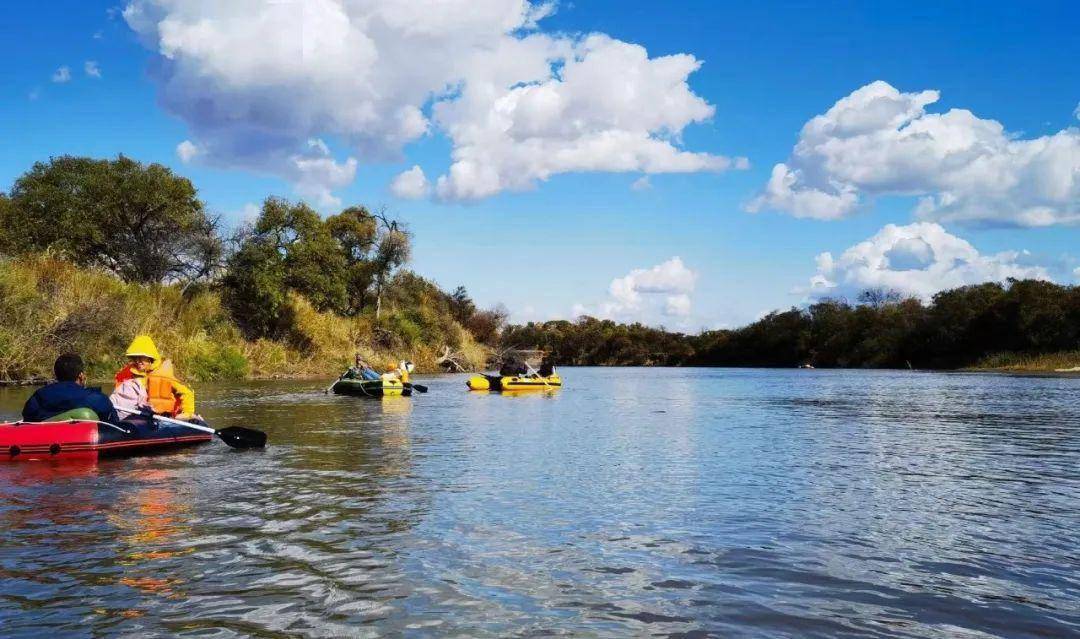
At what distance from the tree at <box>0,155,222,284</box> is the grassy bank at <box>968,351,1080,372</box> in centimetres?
5610

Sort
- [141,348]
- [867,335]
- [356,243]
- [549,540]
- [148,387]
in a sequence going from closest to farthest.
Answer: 1. [549,540]
2. [141,348]
3. [148,387]
4. [356,243]
5. [867,335]

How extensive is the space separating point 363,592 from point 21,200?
46.7m

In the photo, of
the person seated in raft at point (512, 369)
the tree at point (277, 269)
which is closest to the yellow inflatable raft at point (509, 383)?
the person seated in raft at point (512, 369)

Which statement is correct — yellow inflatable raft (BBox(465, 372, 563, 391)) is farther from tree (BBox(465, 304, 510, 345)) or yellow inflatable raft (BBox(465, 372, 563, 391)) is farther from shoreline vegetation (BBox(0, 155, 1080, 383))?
tree (BBox(465, 304, 510, 345))

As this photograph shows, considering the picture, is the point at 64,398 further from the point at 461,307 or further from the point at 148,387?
the point at 461,307

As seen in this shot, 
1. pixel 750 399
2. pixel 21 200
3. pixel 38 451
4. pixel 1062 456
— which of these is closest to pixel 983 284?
pixel 750 399

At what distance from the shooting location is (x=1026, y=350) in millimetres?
64750

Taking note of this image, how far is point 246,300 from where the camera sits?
151 ft

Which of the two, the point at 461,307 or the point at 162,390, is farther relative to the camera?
the point at 461,307

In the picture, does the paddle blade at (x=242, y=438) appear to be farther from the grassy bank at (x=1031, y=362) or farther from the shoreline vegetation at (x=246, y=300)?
the grassy bank at (x=1031, y=362)

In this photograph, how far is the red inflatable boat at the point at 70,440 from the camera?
11945mm

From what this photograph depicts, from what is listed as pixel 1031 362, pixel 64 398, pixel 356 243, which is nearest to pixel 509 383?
pixel 64 398

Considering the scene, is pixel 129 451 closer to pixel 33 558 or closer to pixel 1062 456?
pixel 33 558

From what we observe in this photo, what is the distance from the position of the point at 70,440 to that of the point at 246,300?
35132 mm
